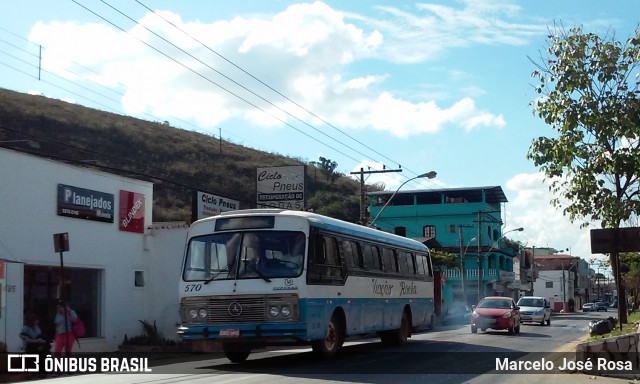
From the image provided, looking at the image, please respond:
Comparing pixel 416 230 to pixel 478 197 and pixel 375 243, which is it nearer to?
pixel 478 197

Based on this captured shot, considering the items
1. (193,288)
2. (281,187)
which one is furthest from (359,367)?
(281,187)

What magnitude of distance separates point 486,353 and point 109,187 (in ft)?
42.2

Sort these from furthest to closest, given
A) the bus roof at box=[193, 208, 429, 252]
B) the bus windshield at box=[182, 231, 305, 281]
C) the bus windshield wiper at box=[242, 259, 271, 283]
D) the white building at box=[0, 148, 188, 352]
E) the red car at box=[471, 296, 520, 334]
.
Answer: the red car at box=[471, 296, 520, 334], the white building at box=[0, 148, 188, 352], the bus roof at box=[193, 208, 429, 252], the bus windshield at box=[182, 231, 305, 281], the bus windshield wiper at box=[242, 259, 271, 283]

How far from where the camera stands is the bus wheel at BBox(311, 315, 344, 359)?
16875 mm

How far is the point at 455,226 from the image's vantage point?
7700cm

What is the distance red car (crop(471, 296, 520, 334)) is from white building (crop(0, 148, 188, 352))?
513 inches

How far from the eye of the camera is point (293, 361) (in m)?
17.6

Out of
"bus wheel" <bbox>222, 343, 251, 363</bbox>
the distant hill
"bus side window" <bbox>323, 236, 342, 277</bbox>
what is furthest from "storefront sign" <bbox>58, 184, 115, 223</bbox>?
the distant hill

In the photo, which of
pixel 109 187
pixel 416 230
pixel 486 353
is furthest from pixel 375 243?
pixel 416 230

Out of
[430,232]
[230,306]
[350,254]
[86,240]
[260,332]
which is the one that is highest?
[430,232]

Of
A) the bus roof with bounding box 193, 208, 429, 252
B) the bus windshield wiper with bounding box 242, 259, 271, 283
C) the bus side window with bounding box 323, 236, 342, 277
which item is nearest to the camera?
the bus windshield wiper with bounding box 242, 259, 271, 283

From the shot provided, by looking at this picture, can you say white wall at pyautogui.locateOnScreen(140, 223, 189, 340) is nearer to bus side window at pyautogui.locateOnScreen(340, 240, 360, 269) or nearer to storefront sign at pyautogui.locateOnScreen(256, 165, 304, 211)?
bus side window at pyautogui.locateOnScreen(340, 240, 360, 269)

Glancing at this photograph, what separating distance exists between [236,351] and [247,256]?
210 cm

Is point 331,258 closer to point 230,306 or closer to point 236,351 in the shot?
point 230,306
